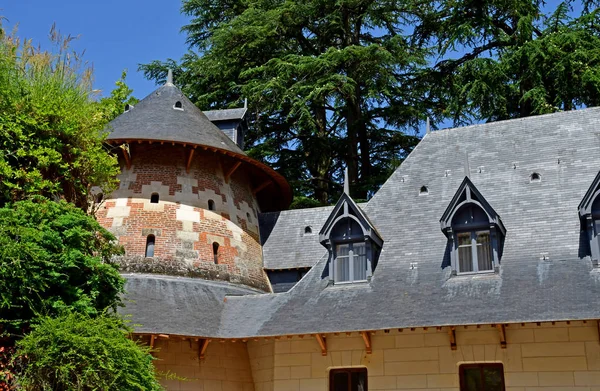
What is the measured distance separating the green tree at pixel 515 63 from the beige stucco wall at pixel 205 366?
43.8 feet

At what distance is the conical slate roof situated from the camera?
18.8 metres

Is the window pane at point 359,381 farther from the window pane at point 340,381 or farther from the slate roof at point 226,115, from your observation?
the slate roof at point 226,115

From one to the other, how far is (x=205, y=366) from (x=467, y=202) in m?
6.88

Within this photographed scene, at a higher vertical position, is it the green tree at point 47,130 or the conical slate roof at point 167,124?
the conical slate roof at point 167,124

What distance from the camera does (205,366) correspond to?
632 inches

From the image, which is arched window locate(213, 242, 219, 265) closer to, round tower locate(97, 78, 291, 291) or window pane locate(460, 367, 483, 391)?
round tower locate(97, 78, 291, 291)

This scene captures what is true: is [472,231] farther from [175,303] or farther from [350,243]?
[175,303]

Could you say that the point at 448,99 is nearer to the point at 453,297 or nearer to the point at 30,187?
the point at 453,297

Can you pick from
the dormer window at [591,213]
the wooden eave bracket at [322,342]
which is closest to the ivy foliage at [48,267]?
the wooden eave bracket at [322,342]

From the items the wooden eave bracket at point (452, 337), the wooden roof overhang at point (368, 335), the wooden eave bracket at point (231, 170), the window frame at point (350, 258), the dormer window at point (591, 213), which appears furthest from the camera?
the wooden eave bracket at point (231, 170)

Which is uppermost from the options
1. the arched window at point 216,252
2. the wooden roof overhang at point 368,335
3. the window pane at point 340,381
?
the arched window at point 216,252

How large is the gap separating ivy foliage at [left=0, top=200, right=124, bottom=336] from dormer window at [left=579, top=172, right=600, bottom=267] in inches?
365

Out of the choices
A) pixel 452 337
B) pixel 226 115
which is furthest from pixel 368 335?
pixel 226 115

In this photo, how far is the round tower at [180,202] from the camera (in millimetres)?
18094
